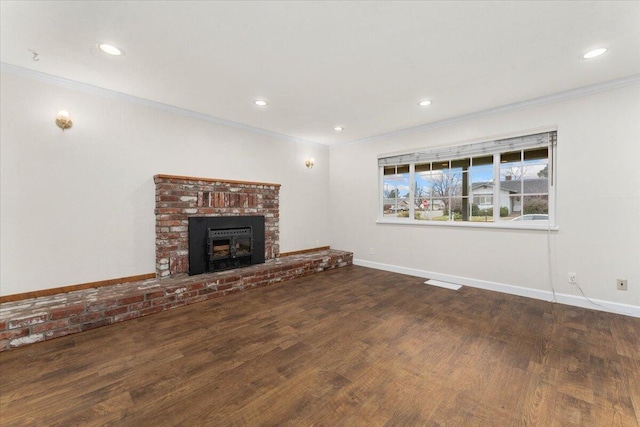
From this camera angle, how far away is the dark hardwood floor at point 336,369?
1.57m

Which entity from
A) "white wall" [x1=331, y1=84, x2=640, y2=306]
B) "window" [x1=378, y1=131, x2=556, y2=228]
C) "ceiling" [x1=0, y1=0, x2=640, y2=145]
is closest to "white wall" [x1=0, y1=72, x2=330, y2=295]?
"ceiling" [x1=0, y1=0, x2=640, y2=145]

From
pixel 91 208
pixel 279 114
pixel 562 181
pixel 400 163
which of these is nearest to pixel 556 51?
pixel 562 181

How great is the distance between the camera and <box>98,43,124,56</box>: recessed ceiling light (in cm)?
233

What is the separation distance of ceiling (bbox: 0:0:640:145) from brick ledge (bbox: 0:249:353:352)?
230 cm

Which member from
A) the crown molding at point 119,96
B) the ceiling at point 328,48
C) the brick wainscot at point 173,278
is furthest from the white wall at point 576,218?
the crown molding at point 119,96

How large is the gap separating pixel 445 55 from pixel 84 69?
351 centimetres

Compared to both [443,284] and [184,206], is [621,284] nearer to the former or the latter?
[443,284]

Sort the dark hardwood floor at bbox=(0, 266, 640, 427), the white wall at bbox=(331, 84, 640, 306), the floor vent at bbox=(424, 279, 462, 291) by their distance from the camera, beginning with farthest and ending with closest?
1. the floor vent at bbox=(424, 279, 462, 291)
2. the white wall at bbox=(331, 84, 640, 306)
3. the dark hardwood floor at bbox=(0, 266, 640, 427)

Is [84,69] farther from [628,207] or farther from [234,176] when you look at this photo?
[628,207]

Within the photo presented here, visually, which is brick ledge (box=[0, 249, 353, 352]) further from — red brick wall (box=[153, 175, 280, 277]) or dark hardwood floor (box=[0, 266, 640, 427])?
red brick wall (box=[153, 175, 280, 277])

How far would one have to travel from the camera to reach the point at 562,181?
3.30 metres

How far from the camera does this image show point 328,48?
2.36m

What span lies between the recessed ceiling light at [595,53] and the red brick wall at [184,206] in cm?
416

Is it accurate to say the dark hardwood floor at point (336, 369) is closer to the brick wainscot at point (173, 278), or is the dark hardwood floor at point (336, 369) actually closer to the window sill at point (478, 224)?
the brick wainscot at point (173, 278)
